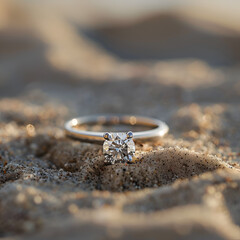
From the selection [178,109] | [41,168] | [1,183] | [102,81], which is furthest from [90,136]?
[102,81]

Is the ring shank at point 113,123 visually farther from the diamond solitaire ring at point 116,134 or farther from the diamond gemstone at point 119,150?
the diamond gemstone at point 119,150

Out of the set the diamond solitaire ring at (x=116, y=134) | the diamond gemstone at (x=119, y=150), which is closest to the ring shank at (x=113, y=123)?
the diamond solitaire ring at (x=116, y=134)

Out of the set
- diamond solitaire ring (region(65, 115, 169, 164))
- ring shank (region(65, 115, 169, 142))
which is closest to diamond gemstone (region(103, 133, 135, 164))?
diamond solitaire ring (region(65, 115, 169, 164))

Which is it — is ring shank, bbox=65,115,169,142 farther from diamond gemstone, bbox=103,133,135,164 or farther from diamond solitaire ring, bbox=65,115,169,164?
diamond gemstone, bbox=103,133,135,164

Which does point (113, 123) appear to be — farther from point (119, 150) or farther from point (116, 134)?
point (119, 150)

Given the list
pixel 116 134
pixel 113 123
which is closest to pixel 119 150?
pixel 116 134

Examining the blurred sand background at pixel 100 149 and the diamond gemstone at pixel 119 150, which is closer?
the blurred sand background at pixel 100 149
